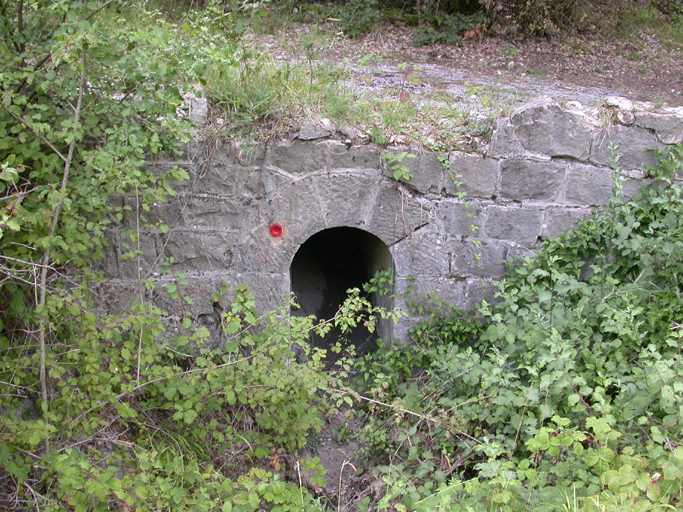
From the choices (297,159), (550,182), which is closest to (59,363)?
(297,159)

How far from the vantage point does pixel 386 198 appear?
3.62 metres

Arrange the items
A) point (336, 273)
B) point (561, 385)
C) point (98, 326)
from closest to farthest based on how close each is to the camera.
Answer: point (561, 385) < point (98, 326) < point (336, 273)

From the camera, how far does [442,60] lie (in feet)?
19.8

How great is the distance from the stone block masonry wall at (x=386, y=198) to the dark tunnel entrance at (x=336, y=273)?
22.0 inches

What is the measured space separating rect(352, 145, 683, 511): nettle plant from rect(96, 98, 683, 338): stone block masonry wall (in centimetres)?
24

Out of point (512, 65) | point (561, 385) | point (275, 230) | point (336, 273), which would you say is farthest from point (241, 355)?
point (512, 65)

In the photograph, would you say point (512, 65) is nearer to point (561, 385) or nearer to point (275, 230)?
point (275, 230)

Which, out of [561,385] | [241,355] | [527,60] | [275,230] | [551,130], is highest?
[527,60]

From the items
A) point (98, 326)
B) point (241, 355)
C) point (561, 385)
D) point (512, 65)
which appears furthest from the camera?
point (512, 65)

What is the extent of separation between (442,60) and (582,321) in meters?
3.90

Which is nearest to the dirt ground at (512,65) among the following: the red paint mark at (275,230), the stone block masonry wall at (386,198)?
the stone block masonry wall at (386,198)

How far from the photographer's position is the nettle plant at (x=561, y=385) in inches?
91.7

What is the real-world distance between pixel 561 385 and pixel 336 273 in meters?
3.55

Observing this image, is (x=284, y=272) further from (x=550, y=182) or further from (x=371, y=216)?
(x=550, y=182)
